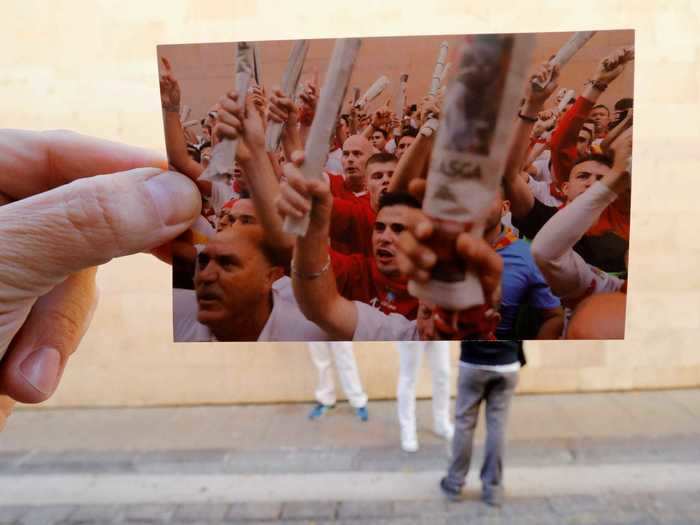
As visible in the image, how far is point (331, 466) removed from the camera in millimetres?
2627

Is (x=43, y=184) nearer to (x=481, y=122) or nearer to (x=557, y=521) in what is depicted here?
(x=481, y=122)

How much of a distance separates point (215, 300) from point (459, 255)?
52cm

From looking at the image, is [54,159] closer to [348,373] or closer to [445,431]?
[348,373]

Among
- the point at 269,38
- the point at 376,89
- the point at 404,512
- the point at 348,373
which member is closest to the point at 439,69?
the point at 376,89

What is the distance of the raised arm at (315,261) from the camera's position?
3.36ft

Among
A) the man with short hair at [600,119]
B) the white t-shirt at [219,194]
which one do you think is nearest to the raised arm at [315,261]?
the white t-shirt at [219,194]

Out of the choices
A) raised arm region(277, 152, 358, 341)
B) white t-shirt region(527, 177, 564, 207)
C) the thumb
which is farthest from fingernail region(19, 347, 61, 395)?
white t-shirt region(527, 177, 564, 207)

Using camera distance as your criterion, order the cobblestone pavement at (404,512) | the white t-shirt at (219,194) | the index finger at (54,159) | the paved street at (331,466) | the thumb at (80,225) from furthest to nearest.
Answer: the paved street at (331,466) → the cobblestone pavement at (404,512) → the index finger at (54,159) → the white t-shirt at (219,194) → the thumb at (80,225)

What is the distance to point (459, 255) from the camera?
40.6 inches

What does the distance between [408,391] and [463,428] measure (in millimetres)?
513

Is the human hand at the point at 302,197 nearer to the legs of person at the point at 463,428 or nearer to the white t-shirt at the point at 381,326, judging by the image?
the white t-shirt at the point at 381,326

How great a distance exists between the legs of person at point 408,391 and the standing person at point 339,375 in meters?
0.41

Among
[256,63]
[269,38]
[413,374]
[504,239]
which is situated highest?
[269,38]

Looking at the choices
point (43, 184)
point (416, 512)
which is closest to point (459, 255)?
point (43, 184)
